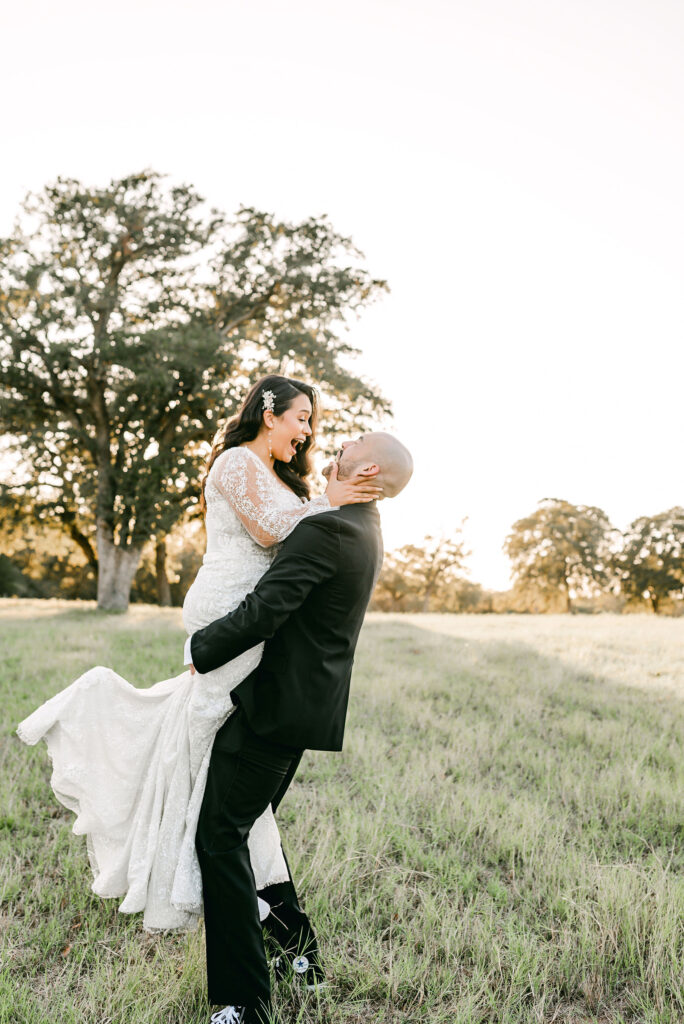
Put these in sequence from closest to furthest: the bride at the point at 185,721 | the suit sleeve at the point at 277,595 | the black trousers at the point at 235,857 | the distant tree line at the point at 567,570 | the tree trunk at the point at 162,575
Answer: the suit sleeve at the point at 277,595, the black trousers at the point at 235,857, the bride at the point at 185,721, the tree trunk at the point at 162,575, the distant tree line at the point at 567,570

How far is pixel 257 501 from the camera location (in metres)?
2.82

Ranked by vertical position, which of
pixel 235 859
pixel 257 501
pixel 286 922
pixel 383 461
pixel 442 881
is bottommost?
pixel 442 881

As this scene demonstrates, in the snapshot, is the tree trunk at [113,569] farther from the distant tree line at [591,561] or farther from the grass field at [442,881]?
the distant tree line at [591,561]

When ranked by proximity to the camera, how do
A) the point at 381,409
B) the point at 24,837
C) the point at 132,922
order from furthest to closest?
the point at 381,409
the point at 24,837
the point at 132,922

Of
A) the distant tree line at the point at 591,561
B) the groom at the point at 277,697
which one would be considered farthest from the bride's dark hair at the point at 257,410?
the distant tree line at the point at 591,561

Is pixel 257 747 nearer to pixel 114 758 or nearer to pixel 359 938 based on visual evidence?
pixel 114 758

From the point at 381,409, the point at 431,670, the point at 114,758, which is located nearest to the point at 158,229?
the point at 381,409

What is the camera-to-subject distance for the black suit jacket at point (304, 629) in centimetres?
257

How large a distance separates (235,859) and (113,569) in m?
21.5

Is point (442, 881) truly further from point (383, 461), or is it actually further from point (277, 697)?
point (383, 461)

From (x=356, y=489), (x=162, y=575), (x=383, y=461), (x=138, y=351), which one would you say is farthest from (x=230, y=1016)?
(x=162, y=575)

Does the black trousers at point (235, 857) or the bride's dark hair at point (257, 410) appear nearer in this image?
the black trousers at point (235, 857)

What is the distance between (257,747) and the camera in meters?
2.78

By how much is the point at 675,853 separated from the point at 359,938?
8.37 feet
